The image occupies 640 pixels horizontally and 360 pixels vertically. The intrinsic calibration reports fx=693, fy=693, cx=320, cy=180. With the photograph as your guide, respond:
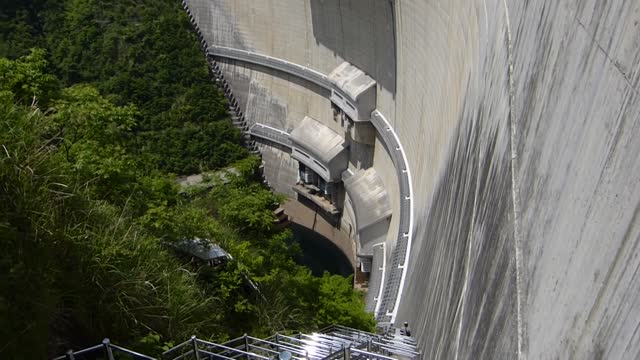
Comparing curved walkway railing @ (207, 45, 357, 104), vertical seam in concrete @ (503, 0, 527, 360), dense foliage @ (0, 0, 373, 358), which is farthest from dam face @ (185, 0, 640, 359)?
curved walkway railing @ (207, 45, 357, 104)

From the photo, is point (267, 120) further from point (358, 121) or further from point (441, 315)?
point (441, 315)

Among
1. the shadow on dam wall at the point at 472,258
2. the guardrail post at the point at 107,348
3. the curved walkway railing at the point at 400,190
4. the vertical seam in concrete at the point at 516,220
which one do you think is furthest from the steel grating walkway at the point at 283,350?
the curved walkway railing at the point at 400,190

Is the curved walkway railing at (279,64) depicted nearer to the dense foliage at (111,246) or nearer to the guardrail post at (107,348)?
the dense foliage at (111,246)

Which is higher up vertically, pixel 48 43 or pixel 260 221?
pixel 48 43

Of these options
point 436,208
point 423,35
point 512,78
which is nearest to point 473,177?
point 512,78

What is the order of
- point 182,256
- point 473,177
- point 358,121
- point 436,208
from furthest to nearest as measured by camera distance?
point 358,121
point 436,208
point 182,256
point 473,177

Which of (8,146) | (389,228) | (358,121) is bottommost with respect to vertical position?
(8,146)
